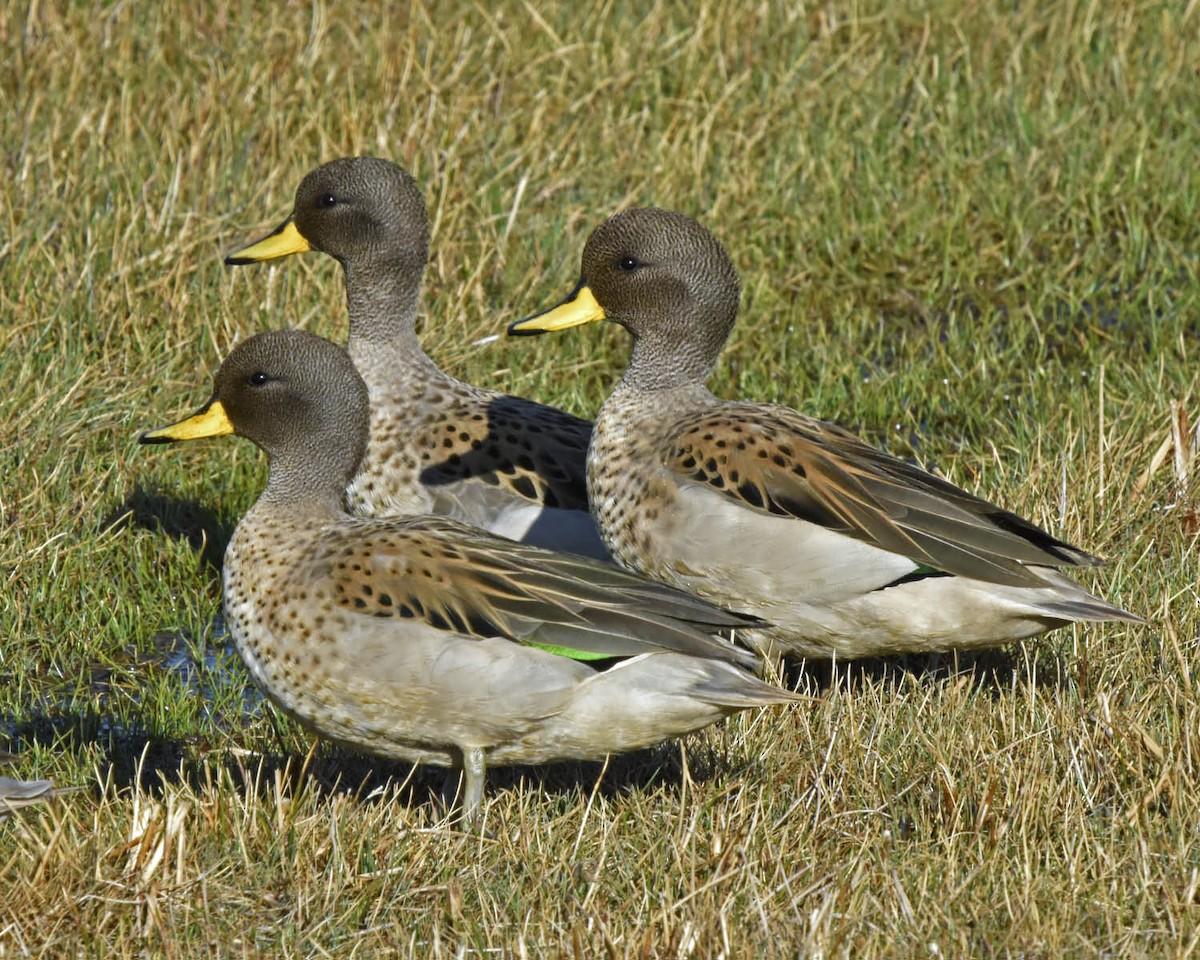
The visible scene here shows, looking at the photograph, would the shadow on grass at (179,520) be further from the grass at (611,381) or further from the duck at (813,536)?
the duck at (813,536)

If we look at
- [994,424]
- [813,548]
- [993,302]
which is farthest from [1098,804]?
[993,302]

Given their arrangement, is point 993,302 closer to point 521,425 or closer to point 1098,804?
point 521,425

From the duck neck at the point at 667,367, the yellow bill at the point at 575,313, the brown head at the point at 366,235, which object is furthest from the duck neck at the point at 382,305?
the duck neck at the point at 667,367

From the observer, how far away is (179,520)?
5953mm

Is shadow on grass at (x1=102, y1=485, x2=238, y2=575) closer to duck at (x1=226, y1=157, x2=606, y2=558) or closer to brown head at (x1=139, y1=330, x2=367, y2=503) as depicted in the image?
duck at (x1=226, y1=157, x2=606, y2=558)

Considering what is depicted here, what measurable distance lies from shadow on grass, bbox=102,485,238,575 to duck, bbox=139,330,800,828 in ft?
4.79

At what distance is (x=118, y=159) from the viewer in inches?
291

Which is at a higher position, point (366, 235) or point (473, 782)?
point (366, 235)

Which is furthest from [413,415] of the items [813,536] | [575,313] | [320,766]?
[813,536]

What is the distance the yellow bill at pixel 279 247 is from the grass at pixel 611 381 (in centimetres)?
64

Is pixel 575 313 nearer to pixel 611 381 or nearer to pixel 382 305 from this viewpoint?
pixel 382 305

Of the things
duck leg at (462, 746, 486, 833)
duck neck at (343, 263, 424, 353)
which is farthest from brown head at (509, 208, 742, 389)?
duck leg at (462, 746, 486, 833)

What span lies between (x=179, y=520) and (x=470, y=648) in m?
2.17

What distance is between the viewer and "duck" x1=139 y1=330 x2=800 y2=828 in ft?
13.3
